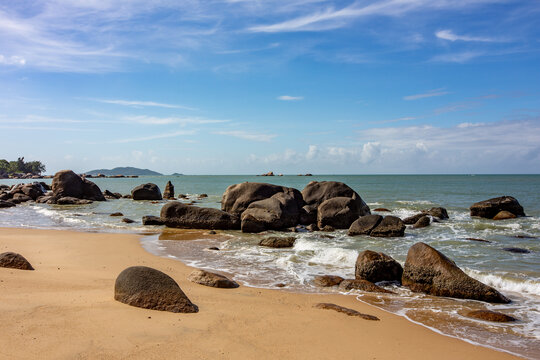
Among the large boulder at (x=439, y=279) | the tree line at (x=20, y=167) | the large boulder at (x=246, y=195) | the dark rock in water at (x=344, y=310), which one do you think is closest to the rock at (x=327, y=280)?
the large boulder at (x=439, y=279)

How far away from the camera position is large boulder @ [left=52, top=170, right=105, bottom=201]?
114 ft

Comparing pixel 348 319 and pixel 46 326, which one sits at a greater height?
pixel 46 326

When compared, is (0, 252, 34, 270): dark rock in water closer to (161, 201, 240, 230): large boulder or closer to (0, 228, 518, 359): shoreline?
(0, 228, 518, 359): shoreline

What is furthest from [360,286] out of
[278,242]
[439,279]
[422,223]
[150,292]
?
[422,223]

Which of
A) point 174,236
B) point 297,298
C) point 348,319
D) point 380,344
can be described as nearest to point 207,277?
point 297,298

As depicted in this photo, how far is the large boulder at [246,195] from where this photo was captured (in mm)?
20406

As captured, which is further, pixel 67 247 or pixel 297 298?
pixel 67 247

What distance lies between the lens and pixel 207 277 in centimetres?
841

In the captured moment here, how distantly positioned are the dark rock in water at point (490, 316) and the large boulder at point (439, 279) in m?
1.05

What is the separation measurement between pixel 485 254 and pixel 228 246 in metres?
8.97

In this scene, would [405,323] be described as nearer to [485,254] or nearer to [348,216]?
[485,254]

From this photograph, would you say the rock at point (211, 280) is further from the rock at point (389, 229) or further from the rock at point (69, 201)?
the rock at point (69, 201)

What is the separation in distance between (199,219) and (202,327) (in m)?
13.4

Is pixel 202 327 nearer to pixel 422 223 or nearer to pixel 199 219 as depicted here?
pixel 199 219
